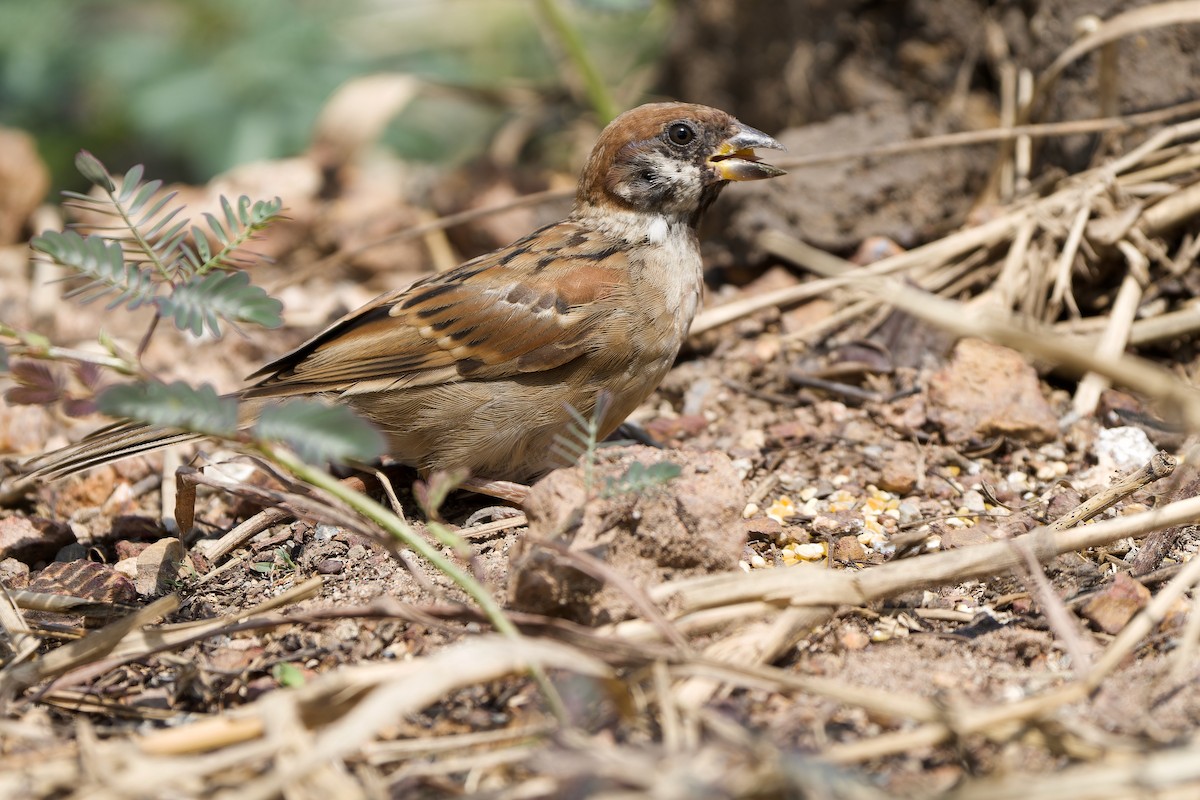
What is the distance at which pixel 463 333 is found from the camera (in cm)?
343

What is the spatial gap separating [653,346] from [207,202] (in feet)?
9.03

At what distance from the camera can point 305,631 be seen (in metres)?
2.51

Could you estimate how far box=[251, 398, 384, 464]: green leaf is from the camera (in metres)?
1.89

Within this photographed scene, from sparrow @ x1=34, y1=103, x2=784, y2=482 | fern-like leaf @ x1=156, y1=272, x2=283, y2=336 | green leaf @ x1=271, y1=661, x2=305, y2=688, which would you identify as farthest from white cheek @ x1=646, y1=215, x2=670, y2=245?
green leaf @ x1=271, y1=661, x2=305, y2=688

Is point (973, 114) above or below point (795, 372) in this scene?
above

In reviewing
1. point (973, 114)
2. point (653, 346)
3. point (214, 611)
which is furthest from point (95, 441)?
point (973, 114)

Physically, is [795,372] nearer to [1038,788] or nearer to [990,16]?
[990,16]

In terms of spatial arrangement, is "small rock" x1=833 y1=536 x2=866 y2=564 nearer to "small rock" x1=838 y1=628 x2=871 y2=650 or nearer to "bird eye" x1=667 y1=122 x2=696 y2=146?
"small rock" x1=838 y1=628 x2=871 y2=650

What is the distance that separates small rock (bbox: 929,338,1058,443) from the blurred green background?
9.90 feet

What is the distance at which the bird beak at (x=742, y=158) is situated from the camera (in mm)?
3627

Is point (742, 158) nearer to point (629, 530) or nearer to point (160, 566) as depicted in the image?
point (629, 530)

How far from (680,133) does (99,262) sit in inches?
77.7

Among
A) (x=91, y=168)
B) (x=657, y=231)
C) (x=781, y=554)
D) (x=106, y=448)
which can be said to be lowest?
(x=781, y=554)

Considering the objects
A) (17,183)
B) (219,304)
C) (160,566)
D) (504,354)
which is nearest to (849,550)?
(504,354)
